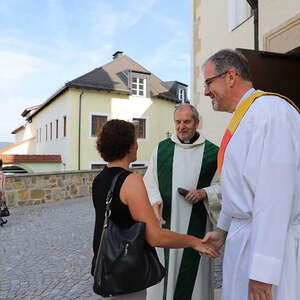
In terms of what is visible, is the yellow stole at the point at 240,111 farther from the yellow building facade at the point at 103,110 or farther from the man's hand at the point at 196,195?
the yellow building facade at the point at 103,110

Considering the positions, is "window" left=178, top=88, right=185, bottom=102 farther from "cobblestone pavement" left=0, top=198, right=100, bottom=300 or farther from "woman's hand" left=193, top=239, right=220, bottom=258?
"woman's hand" left=193, top=239, right=220, bottom=258

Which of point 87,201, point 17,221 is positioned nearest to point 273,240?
point 17,221

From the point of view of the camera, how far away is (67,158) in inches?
931

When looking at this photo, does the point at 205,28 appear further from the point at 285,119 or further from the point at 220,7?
the point at 285,119

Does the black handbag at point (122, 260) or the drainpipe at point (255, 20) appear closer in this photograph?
the black handbag at point (122, 260)

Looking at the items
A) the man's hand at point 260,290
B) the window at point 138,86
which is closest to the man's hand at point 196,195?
the man's hand at point 260,290

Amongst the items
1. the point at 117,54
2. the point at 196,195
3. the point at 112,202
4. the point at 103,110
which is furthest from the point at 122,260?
the point at 117,54

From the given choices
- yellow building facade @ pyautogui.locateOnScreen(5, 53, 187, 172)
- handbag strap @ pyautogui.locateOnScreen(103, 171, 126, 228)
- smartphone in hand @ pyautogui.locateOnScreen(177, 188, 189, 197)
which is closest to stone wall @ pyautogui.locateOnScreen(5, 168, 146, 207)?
yellow building facade @ pyautogui.locateOnScreen(5, 53, 187, 172)

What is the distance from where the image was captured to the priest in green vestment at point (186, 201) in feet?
9.22

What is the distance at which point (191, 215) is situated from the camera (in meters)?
2.88

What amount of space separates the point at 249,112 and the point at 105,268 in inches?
42.0

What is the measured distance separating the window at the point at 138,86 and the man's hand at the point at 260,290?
24.4 metres

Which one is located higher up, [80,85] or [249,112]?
[80,85]

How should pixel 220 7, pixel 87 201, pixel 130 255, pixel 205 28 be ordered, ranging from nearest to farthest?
pixel 130 255
pixel 220 7
pixel 205 28
pixel 87 201
